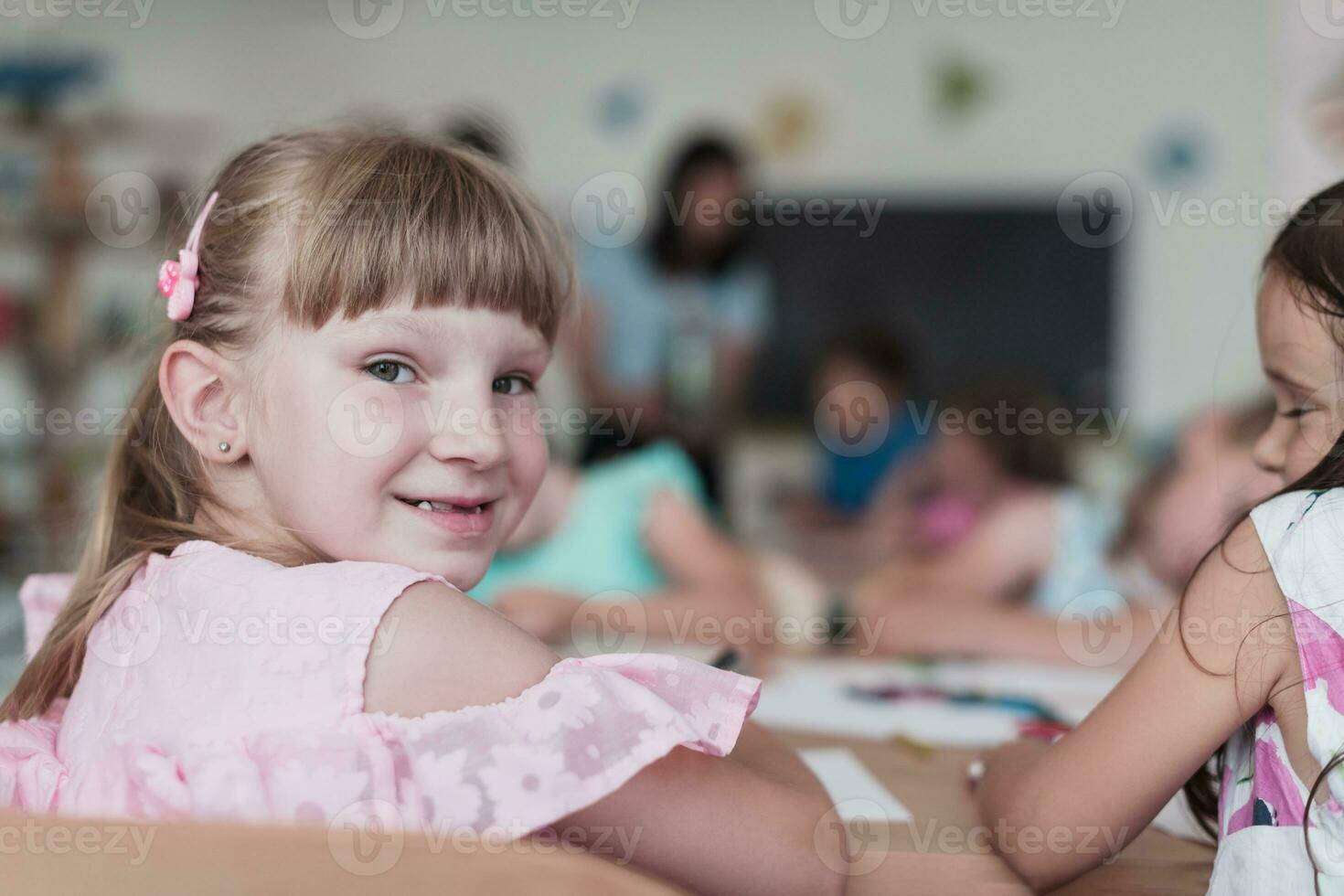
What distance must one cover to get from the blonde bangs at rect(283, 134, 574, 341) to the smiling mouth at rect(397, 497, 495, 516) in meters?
0.12

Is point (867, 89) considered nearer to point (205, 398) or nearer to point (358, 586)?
point (205, 398)

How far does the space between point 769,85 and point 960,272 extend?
100 cm

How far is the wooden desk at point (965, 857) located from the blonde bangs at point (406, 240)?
39 cm

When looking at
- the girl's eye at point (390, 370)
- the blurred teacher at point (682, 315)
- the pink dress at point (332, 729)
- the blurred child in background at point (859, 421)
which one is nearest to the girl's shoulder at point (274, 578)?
the pink dress at point (332, 729)

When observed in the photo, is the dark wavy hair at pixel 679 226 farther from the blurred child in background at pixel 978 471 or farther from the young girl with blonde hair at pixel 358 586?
the young girl with blonde hair at pixel 358 586

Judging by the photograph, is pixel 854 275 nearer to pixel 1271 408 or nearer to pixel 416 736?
pixel 1271 408

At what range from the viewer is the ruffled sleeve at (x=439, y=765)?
0.58m

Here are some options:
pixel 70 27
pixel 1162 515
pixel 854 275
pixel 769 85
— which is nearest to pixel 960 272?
pixel 854 275

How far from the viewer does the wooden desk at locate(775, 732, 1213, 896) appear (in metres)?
0.69

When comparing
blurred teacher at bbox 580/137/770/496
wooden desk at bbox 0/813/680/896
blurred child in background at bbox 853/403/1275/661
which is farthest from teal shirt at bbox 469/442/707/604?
wooden desk at bbox 0/813/680/896

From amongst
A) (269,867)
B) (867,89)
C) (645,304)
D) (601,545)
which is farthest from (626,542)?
(867,89)

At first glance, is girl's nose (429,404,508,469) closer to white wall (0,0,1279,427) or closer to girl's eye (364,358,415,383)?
girl's eye (364,358,415,383)

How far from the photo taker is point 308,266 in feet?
2.36

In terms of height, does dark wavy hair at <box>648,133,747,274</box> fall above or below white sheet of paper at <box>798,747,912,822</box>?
above
